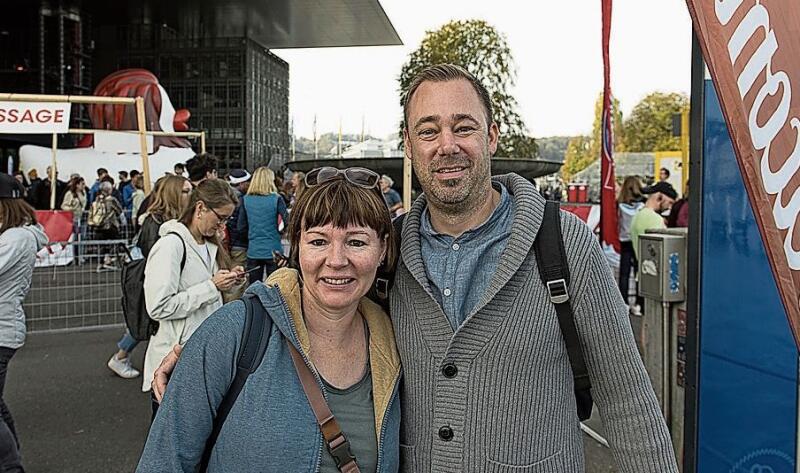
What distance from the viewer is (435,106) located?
1997 millimetres

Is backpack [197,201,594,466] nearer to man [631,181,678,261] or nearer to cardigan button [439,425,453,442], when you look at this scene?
cardigan button [439,425,453,442]

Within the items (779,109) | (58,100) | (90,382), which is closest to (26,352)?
(90,382)

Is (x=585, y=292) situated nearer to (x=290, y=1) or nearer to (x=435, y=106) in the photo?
(x=435, y=106)

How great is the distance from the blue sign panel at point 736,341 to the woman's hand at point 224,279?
7.57 ft

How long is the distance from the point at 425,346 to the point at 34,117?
5.75m

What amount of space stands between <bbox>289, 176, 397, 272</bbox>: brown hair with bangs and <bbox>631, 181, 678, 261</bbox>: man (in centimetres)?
628

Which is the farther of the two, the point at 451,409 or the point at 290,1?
the point at 290,1

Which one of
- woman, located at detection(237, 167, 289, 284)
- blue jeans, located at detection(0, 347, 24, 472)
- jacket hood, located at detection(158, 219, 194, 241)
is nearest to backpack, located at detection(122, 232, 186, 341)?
jacket hood, located at detection(158, 219, 194, 241)

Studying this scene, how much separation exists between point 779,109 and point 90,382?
5.98 metres

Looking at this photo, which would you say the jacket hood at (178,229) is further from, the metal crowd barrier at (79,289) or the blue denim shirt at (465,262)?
the metal crowd barrier at (79,289)

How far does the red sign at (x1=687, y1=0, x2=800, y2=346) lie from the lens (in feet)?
4.94

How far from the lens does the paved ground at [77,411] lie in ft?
14.9

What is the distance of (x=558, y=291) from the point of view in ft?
6.08

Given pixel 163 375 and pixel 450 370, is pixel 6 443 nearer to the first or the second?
pixel 163 375
